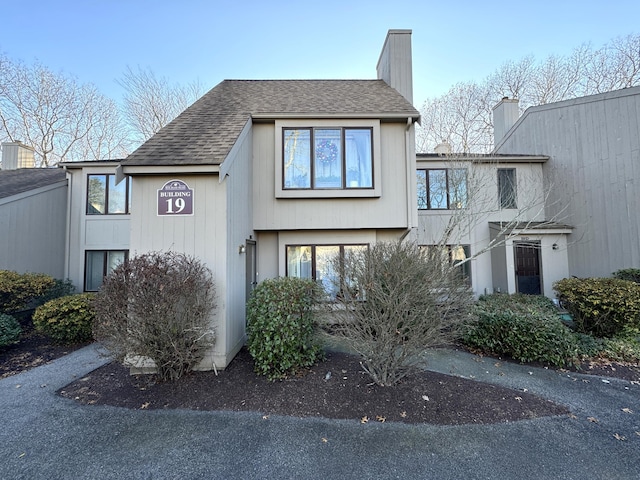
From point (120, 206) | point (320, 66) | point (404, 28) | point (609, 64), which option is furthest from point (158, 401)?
point (609, 64)

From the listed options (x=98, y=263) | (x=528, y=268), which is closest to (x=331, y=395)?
(x=528, y=268)

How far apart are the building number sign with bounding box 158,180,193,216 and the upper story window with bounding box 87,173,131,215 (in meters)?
6.14

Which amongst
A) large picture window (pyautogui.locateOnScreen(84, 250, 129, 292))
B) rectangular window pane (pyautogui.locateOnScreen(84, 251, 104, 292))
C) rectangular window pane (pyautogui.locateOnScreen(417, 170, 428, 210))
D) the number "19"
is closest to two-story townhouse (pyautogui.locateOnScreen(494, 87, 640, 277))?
rectangular window pane (pyautogui.locateOnScreen(417, 170, 428, 210))

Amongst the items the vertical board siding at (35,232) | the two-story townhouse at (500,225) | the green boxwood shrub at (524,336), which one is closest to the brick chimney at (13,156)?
the vertical board siding at (35,232)

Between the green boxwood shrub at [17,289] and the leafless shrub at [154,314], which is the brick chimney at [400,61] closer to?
the leafless shrub at [154,314]

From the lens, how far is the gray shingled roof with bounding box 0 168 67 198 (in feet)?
30.4

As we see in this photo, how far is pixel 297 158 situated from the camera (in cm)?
751

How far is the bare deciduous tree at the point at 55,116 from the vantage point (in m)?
16.8

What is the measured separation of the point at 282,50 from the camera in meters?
13.6

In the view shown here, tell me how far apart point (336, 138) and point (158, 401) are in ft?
21.5

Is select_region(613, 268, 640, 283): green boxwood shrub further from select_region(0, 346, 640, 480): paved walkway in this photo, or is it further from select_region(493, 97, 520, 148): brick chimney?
select_region(493, 97, 520, 148): brick chimney

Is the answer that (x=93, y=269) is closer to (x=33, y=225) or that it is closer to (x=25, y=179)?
(x=33, y=225)

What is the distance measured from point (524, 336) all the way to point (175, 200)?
670 centimetres

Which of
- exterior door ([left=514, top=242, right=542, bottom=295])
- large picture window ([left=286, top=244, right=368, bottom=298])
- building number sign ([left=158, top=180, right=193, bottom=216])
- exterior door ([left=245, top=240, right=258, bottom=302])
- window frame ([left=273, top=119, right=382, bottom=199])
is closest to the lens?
building number sign ([left=158, top=180, right=193, bottom=216])
